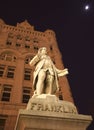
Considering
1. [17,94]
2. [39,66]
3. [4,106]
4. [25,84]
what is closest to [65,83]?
[25,84]

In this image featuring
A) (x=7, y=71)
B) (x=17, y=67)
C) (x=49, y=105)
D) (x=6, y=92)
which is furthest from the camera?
(x=17, y=67)

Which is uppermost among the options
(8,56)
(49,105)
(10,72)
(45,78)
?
(8,56)

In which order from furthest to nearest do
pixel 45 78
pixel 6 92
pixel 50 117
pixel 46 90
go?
pixel 6 92
pixel 45 78
pixel 46 90
pixel 50 117

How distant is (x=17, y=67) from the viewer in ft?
87.5

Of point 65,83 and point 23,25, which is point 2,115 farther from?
point 23,25

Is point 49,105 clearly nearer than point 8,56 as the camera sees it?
Yes

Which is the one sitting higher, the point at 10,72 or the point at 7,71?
the point at 7,71

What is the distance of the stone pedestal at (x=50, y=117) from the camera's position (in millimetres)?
5125

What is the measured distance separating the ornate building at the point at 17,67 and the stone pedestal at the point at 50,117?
13.2 meters

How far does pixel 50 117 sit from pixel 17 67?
861 inches

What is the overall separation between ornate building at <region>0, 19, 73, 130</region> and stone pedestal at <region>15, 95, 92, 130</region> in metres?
13.2

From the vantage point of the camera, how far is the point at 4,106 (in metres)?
19.9

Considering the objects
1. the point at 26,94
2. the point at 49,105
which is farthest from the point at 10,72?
the point at 49,105

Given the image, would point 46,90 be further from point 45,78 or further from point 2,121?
point 2,121
